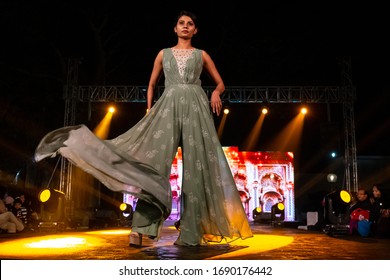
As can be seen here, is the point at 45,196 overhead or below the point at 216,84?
below

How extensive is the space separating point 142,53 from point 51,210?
7162 mm

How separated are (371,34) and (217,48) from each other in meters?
4.52

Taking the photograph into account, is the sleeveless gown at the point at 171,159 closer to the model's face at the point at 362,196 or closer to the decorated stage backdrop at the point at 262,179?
the model's face at the point at 362,196

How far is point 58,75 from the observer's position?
13.2 m

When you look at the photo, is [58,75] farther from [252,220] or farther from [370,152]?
[370,152]

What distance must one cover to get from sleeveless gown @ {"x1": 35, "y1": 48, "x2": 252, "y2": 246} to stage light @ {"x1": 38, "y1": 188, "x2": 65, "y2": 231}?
156 inches

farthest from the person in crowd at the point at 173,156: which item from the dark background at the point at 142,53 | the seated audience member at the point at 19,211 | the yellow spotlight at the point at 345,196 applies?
the dark background at the point at 142,53

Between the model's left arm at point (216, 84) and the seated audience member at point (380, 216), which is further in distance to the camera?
the seated audience member at point (380, 216)

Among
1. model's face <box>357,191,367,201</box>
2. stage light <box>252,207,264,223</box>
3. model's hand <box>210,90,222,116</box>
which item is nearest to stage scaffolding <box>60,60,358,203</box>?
stage light <box>252,207,264,223</box>

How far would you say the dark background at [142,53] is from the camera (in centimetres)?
1092

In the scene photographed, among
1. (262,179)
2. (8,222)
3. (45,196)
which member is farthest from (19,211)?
(262,179)

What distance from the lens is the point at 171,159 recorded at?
2805 mm

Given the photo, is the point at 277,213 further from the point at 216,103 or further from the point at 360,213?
the point at 216,103

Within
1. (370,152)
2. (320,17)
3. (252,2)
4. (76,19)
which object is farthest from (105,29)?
(370,152)
